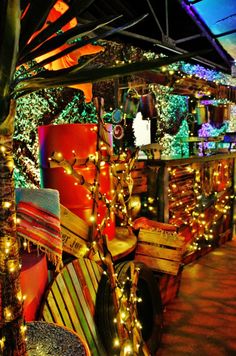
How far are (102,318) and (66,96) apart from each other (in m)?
4.07

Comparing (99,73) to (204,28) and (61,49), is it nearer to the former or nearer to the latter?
(61,49)

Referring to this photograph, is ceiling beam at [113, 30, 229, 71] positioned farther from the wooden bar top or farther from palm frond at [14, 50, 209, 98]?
palm frond at [14, 50, 209, 98]

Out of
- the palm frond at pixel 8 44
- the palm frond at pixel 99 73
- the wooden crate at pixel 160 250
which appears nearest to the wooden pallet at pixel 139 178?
the wooden crate at pixel 160 250

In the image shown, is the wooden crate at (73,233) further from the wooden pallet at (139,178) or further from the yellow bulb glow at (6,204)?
the wooden pallet at (139,178)

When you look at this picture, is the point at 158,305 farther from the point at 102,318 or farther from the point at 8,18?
the point at 8,18

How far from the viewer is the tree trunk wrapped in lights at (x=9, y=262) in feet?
5.68

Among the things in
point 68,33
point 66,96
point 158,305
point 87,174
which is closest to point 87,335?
point 158,305

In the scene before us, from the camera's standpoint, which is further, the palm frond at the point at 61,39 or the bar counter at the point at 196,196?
the bar counter at the point at 196,196

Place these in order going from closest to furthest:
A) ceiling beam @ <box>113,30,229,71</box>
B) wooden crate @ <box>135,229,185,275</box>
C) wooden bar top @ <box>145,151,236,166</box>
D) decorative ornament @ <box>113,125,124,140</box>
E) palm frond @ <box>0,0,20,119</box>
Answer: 1. palm frond @ <box>0,0,20,119</box>
2. wooden crate @ <box>135,229,185,275</box>
3. decorative ornament @ <box>113,125,124,140</box>
4. wooden bar top @ <box>145,151,236,166</box>
5. ceiling beam @ <box>113,30,229,71</box>

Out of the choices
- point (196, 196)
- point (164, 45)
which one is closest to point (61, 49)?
point (164, 45)

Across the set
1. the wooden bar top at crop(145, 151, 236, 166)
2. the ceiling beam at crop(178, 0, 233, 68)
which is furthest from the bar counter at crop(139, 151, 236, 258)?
the ceiling beam at crop(178, 0, 233, 68)

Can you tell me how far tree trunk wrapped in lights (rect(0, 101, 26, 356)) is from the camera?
1730 mm

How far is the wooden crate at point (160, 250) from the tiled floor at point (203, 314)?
2.57ft

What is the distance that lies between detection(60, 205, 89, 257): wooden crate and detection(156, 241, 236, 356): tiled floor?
1740mm
